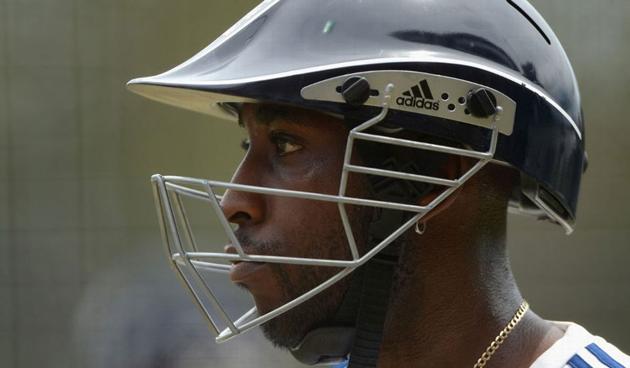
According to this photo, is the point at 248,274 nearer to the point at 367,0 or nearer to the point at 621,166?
the point at 367,0

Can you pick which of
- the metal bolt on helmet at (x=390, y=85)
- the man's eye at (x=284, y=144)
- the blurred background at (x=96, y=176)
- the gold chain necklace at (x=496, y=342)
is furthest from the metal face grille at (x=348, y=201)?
the blurred background at (x=96, y=176)

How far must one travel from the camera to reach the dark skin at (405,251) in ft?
6.92

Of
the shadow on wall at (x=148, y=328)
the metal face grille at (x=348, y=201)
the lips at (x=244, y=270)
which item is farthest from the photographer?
the shadow on wall at (x=148, y=328)

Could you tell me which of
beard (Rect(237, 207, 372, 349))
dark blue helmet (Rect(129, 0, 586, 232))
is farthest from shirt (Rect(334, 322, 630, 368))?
beard (Rect(237, 207, 372, 349))

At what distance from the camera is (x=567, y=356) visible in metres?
2.14

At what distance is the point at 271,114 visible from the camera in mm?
2172

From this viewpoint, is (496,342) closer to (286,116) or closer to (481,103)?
(481,103)

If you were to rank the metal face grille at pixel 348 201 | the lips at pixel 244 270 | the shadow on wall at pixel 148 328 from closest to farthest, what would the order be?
1. the metal face grille at pixel 348 201
2. the lips at pixel 244 270
3. the shadow on wall at pixel 148 328

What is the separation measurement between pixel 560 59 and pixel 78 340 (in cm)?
422

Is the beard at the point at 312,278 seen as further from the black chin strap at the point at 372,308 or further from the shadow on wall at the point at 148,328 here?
the shadow on wall at the point at 148,328

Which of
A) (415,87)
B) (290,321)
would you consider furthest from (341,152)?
(290,321)

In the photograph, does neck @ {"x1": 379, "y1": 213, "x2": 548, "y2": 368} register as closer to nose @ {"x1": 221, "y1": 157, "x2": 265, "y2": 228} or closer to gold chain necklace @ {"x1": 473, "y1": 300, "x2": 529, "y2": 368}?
gold chain necklace @ {"x1": 473, "y1": 300, "x2": 529, "y2": 368}

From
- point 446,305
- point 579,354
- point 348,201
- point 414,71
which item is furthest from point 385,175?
point 579,354

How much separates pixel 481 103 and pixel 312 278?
0.45 metres
